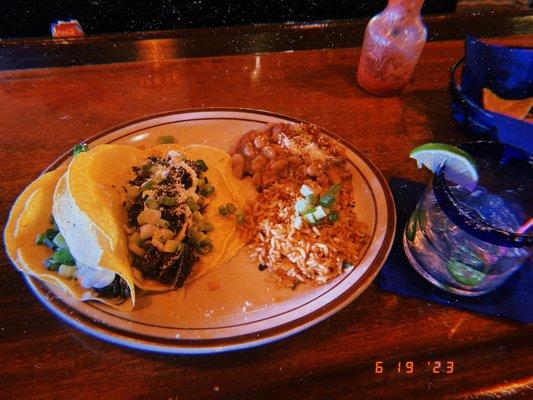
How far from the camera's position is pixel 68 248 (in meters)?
1.42

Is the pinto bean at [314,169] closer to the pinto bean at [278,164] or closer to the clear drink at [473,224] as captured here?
the pinto bean at [278,164]

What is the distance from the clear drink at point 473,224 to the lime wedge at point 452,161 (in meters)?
0.03

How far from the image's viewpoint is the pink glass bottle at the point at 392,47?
7.30 ft

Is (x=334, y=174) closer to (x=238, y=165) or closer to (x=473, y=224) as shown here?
(x=238, y=165)

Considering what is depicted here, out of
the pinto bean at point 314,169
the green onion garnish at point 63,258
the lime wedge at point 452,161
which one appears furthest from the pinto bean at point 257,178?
A: the green onion garnish at point 63,258

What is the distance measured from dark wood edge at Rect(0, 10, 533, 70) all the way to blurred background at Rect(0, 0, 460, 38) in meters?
1.78

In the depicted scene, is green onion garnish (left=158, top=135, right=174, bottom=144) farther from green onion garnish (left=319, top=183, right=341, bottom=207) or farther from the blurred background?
the blurred background

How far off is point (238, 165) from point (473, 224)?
3.62 ft

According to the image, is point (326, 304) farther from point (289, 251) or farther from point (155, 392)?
point (155, 392)

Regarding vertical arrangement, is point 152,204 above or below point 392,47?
below

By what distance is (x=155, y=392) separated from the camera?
3.93 feet

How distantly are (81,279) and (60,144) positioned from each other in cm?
101

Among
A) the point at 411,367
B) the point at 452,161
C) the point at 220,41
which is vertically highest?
the point at 452,161

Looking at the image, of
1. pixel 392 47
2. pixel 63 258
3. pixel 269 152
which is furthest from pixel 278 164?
pixel 392 47
